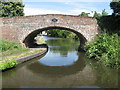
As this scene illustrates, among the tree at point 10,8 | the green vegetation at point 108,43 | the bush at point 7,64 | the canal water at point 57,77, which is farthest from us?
the tree at point 10,8

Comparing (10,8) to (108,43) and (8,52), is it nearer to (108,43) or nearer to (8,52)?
(8,52)

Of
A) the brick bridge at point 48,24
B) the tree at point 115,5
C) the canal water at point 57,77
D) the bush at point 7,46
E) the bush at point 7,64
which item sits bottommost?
the canal water at point 57,77

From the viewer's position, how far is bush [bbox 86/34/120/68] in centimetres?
1315

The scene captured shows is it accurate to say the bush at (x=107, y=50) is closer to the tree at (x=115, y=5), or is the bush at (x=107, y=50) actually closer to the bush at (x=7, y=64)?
the tree at (x=115, y=5)

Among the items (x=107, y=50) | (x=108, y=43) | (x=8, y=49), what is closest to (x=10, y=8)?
Answer: (x=8, y=49)

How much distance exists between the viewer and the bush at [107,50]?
1315 cm

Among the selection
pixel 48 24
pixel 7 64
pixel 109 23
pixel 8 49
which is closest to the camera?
pixel 7 64

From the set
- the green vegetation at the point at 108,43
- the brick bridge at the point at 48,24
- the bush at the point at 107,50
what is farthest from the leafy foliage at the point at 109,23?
the bush at the point at 107,50

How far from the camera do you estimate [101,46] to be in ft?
52.1

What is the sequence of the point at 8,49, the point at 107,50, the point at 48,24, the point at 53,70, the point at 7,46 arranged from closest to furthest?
the point at 53,70, the point at 107,50, the point at 8,49, the point at 7,46, the point at 48,24

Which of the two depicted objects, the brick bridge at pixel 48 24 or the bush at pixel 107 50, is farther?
the brick bridge at pixel 48 24

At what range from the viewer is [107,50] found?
14.9 m

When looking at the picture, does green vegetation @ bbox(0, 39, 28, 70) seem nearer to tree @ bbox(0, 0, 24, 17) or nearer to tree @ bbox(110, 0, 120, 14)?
tree @ bbox(110, 0, 120, 14)

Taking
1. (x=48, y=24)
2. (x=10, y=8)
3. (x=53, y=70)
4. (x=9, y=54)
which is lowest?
(x=53, y=70)
